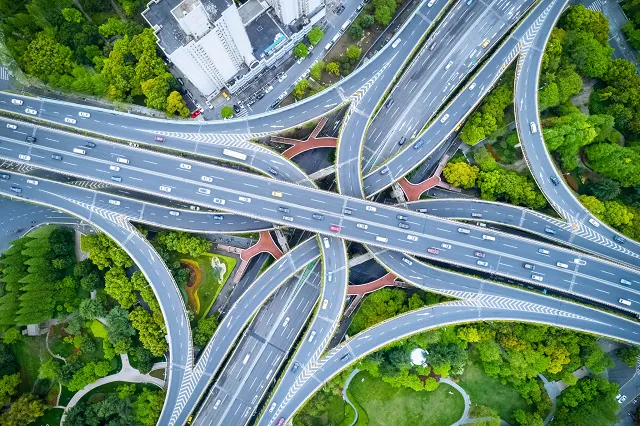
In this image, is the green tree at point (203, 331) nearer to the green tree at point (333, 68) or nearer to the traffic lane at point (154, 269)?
the traffic lane at point (154, 269)

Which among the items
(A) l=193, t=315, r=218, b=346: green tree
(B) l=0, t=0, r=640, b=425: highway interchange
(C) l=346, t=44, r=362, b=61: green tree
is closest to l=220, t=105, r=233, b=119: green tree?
(B) l=0, t=0, r=640, b=425: highway interchange

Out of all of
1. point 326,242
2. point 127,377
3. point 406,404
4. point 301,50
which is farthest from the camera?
point 301,50

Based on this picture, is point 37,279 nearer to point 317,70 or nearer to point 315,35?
point 317,70

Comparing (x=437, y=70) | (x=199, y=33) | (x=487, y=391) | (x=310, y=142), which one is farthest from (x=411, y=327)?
(x=199, y=33)

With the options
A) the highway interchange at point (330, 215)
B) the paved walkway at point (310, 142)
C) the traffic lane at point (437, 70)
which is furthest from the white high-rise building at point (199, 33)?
the traffic lane at point (437, 70)

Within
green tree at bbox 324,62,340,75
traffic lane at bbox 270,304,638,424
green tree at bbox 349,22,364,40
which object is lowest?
traffic lane at bbox 270,304,638,424

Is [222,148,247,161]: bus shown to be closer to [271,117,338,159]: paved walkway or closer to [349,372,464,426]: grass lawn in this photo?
[271,117,338,159]: paved walkway
